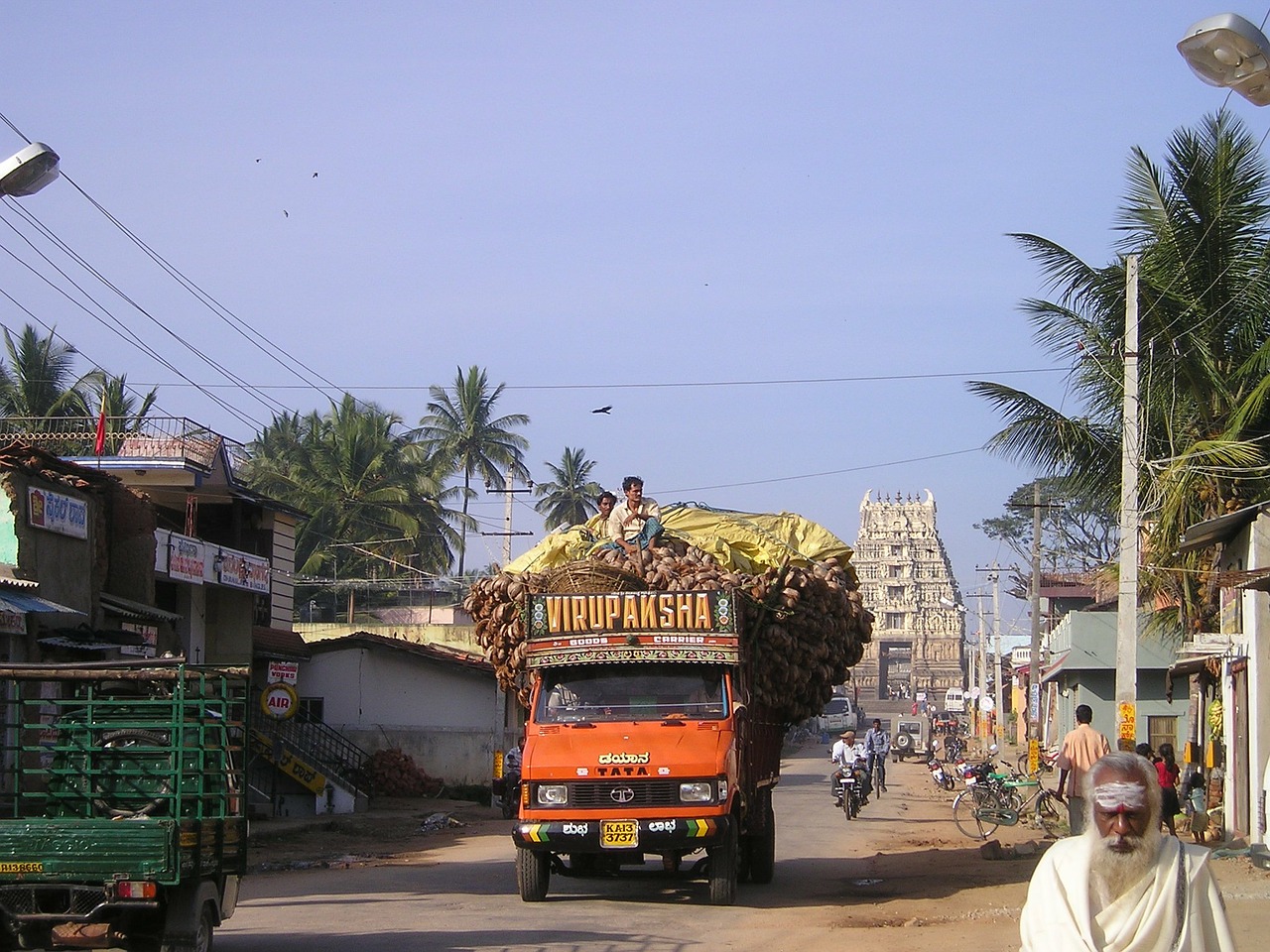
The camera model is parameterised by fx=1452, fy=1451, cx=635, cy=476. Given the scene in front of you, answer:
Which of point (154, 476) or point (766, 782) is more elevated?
point (154, 476)

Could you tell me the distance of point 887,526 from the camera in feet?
397

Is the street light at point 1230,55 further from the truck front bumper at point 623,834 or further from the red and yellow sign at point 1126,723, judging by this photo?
the red and yellow sign at point 1126,723

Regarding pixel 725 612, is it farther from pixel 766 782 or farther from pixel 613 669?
pixel 766 782

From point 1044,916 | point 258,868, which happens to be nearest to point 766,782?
point 258,868

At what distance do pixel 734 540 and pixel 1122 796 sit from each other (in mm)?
11083

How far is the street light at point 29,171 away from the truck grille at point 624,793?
708 centimetres

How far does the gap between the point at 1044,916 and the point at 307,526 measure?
5005cm

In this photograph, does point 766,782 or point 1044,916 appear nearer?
point 1044,916

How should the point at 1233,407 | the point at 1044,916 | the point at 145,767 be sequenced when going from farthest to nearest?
the point at 1233,407
the point at 145,767
the point at 1044,916

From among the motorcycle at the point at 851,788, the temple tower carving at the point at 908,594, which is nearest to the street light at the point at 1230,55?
the motorcycle at the point at 851,788

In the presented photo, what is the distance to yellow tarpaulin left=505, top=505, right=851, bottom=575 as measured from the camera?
15141 millimetres

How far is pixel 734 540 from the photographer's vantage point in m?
15.3

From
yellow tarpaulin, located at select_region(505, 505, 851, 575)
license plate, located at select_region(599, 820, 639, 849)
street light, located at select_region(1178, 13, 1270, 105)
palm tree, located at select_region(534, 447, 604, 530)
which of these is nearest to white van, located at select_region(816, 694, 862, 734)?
palm tree, located at select_region(534, 447, 604, 530)

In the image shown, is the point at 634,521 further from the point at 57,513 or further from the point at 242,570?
the point at 242,570
